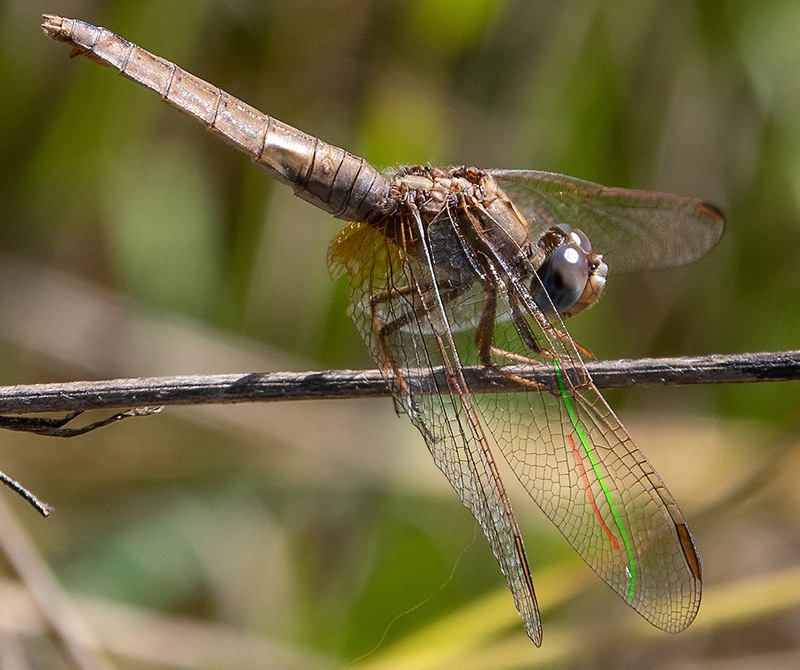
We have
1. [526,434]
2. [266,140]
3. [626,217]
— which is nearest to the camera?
[526,434]

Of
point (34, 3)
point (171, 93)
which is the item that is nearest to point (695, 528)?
point (171, 93)

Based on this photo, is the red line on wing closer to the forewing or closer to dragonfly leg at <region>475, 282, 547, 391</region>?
the forewing

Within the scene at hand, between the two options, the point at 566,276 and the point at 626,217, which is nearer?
the point at 566,276

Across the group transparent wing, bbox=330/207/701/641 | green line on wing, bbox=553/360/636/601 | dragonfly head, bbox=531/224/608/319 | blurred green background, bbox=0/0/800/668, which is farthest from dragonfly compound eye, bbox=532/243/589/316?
blurred green background, bbox=0/0/800/668

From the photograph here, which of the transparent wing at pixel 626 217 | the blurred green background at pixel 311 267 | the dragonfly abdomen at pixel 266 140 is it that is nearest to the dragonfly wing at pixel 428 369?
the dragonfly abdomen at pixel 266 140

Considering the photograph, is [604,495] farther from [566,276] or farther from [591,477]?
[566,276]

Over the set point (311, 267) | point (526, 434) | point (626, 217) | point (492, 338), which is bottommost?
point (526, 434)

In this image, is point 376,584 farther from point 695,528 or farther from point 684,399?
point 684,399

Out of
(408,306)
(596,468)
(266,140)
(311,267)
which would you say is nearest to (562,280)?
(408,306)
